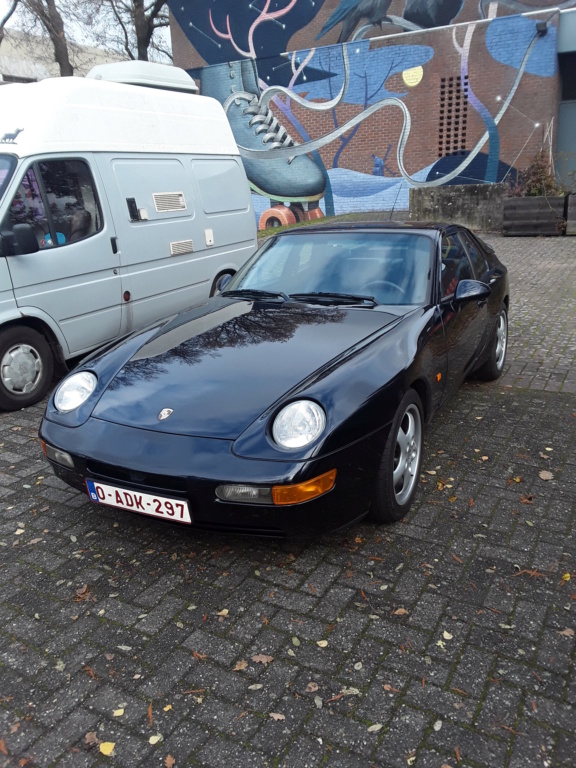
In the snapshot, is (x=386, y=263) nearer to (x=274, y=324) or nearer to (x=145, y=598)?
(x=274, y=324)

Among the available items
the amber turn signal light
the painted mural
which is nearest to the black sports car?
the amber turn signal light

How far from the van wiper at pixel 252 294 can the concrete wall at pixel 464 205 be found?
12.0m

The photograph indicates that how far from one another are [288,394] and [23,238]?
326cm

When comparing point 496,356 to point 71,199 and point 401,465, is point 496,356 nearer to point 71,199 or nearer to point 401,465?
point 401,465

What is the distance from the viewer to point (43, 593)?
2.84 m

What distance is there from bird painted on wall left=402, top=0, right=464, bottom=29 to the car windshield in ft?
74.1

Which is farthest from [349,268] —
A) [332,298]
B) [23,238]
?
[23,238]

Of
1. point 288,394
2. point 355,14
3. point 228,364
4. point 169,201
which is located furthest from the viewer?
point 355,14

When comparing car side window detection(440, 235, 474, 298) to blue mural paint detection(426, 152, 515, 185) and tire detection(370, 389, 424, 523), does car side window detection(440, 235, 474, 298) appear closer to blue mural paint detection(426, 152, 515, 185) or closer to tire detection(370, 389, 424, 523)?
tire detection(370, 389, 424, 523)

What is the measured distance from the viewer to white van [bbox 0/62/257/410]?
5207 mm

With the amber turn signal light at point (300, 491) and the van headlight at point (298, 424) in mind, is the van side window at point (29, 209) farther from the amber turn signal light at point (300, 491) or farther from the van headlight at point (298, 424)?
the amber turn signal light at point (300, 491)

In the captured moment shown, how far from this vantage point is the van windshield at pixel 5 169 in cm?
509

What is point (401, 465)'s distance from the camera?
3297 millimetres

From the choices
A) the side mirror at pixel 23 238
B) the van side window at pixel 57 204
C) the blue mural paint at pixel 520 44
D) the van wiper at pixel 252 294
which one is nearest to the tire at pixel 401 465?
the van wiper at pixel 252 294
